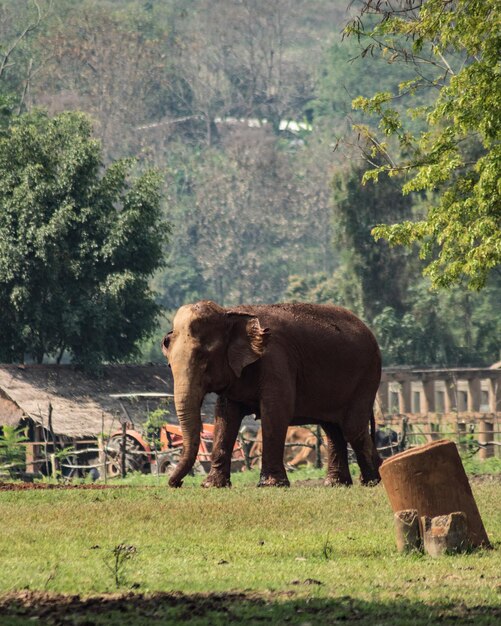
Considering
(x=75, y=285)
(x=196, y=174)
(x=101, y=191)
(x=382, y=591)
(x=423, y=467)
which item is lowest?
(x=382, y=591)

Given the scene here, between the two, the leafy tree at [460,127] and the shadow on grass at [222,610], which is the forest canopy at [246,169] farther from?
the shadow on grass at [222,610]

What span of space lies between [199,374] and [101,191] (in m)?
26.1

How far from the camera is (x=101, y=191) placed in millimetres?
47656

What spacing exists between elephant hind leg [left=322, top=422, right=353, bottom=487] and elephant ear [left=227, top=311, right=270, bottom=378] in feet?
7.85

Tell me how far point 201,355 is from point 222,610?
10595 millimetres

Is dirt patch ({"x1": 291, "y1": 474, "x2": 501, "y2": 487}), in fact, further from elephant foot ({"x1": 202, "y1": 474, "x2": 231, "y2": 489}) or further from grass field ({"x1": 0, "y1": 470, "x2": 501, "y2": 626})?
grass field ({"x1": 0, "y1": 470, "x2": 501, "y2": 626})

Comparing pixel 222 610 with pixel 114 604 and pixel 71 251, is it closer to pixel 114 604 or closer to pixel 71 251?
pixel 114 604

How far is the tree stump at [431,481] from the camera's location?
48.2 feet

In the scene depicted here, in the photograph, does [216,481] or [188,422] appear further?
[216,481]

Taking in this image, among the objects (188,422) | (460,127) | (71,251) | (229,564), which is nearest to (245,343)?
(188,422)

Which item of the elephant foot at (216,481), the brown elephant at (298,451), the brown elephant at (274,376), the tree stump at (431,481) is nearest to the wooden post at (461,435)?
the brown elephant at (298,451)

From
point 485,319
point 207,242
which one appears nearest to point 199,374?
point 485,319

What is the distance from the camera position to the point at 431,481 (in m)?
14.7

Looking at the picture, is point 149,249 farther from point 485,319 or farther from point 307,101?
point 307,101
